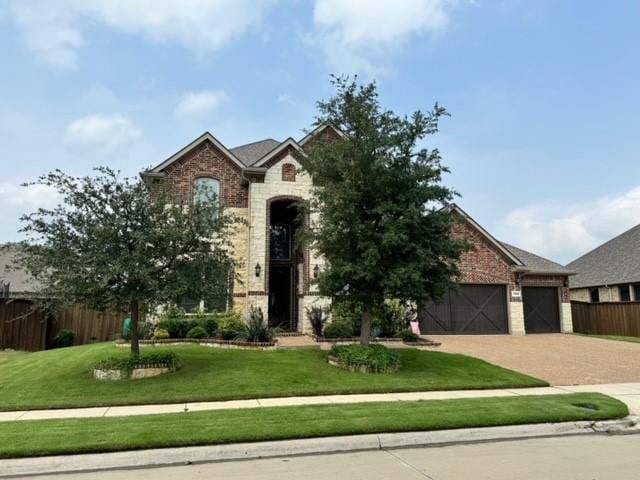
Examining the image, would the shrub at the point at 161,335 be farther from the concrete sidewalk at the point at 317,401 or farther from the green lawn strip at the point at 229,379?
the concrete sidewalk at the point at 317,401

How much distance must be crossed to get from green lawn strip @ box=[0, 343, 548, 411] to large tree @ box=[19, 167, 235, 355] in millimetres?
1742

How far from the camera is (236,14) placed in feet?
39.2

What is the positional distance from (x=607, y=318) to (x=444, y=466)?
22.9 metres

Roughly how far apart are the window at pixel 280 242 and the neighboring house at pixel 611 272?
16.5m

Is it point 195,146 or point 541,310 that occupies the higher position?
point 195,146

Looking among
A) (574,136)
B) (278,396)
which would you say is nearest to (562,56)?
(574,136)

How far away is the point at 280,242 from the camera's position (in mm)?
20484

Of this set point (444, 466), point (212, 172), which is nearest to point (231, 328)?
point (212, 172)

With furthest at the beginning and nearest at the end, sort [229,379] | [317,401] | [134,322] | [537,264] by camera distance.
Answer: [537,264], [134,322], [229,379], [317,401]

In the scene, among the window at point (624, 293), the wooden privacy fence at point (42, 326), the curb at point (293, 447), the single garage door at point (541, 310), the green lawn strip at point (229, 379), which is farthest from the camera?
the window at point (624, 293)

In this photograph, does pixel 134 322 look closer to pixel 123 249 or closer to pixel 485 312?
pixel 123 249

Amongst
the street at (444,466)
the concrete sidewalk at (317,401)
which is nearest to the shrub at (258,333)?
the concrete sidewalk at (317,401)

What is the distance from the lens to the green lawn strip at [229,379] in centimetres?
891

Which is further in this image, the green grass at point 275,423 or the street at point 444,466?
the green grass at point 275,423
